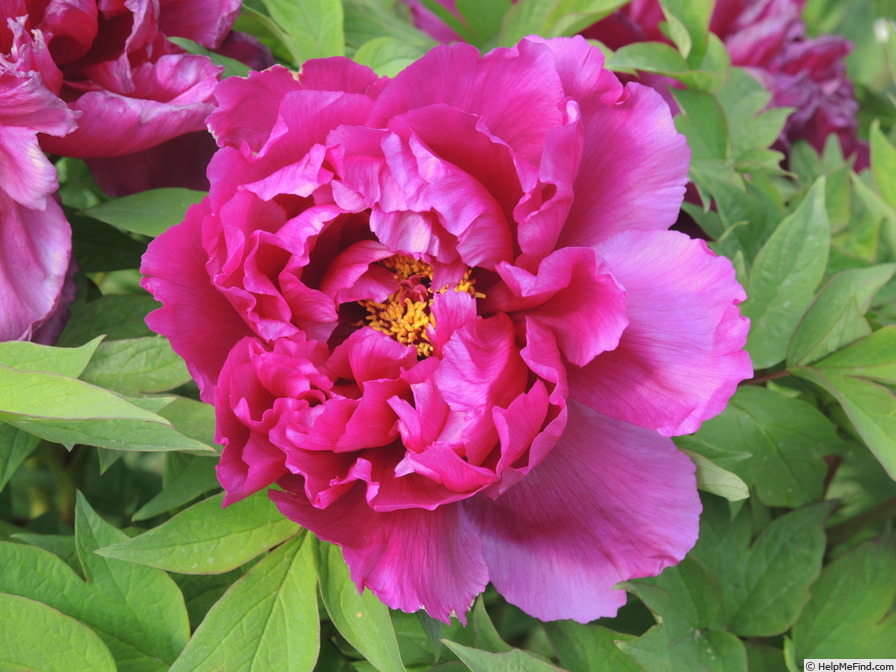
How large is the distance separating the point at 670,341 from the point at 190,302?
0.28m

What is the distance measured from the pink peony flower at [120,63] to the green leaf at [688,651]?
43cm

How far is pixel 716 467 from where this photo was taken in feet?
1.80

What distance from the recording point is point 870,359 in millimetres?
647

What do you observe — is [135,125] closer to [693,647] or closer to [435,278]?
[435,278]

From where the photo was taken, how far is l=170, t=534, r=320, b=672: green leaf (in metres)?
0.51

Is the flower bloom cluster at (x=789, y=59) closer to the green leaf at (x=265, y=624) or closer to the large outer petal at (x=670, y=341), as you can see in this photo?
the large outer petal at (x=670, y=341)

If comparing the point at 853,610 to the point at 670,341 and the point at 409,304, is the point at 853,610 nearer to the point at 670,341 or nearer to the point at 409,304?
the point at 670,341

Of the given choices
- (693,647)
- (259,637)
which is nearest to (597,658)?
(693,647)

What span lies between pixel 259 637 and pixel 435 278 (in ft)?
0.81

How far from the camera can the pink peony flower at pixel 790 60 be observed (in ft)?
3.14

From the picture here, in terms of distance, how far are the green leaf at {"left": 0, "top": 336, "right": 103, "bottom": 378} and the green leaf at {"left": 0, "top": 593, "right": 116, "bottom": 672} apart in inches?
5.2

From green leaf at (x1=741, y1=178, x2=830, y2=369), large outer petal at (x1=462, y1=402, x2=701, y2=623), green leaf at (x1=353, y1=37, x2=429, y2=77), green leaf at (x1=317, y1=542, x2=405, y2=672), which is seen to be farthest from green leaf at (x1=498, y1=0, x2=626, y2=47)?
green leaf at (x1=317, y1=542, x2=405, y2=672)

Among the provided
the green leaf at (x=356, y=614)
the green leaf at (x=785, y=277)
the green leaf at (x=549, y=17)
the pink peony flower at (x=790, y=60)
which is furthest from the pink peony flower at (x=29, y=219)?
the pink peony flower at (x=790, y=60)

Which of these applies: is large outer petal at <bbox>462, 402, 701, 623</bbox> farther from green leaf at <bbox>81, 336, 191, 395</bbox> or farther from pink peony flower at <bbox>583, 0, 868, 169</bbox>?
pink peony flower at <bbox>583, 0, 868, 169</bbox>
